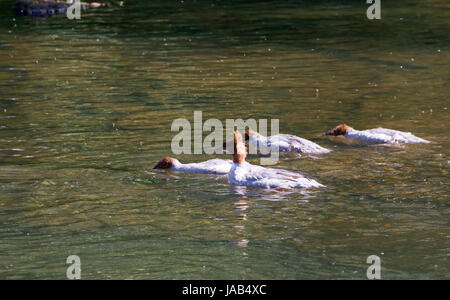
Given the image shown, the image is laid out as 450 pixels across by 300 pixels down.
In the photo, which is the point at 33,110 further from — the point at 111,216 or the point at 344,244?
the point at 344,244

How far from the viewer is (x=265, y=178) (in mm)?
11180

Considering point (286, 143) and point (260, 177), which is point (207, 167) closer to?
point (260, 177)

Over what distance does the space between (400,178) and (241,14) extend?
745 inches

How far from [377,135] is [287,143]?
1.43m

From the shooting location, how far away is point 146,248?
9.05 m

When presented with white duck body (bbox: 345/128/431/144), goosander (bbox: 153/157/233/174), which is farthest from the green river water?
white duck body (bbox: 345/128/431/144)

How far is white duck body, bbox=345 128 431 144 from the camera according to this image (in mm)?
13102

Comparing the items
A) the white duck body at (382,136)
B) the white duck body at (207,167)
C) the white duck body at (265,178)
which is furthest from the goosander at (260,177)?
the white duck body at (382,136)

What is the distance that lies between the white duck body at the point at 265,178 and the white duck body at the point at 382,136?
2.45 m

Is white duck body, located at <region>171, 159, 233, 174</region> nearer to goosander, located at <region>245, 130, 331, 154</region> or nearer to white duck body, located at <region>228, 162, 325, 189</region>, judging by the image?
white duck body, located at <region>228, 162, 325, 189</region>

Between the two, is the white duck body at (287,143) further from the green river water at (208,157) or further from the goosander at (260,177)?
the goosander at (260,177)

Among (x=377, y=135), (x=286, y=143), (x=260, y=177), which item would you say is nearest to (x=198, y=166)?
(x=260, y=177)

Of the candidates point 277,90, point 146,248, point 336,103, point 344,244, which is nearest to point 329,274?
point 344,244

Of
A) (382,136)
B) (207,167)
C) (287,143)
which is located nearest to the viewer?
(207,167)
